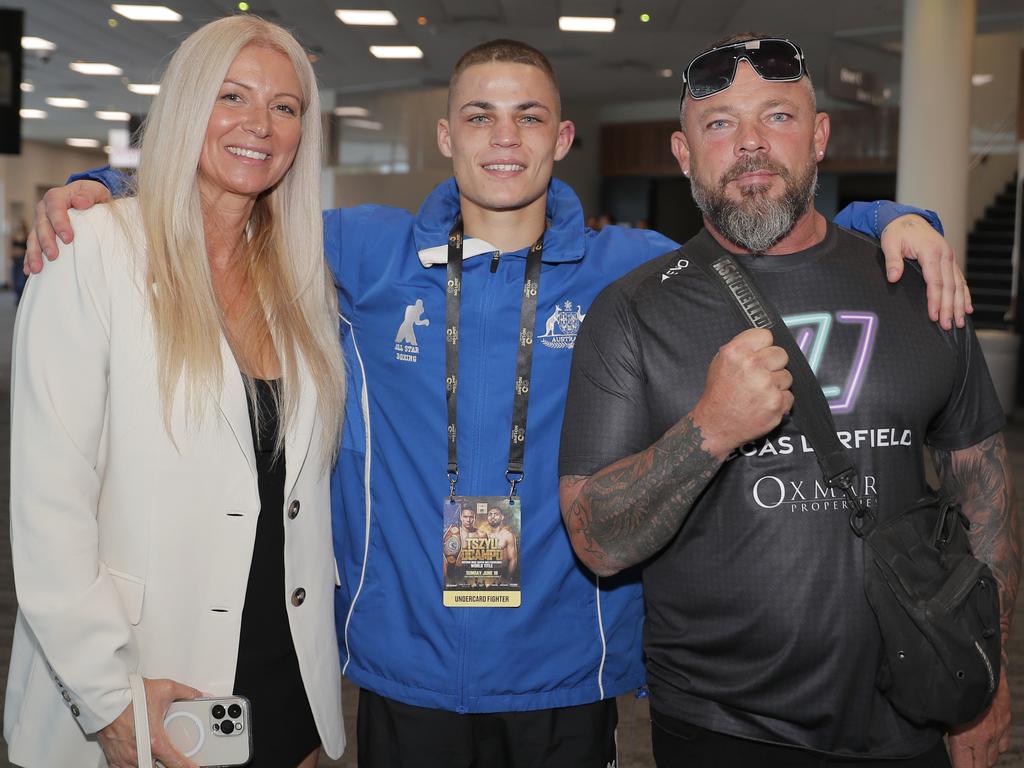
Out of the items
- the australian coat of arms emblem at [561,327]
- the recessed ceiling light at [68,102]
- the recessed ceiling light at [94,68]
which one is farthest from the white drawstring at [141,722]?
the recessed ceiling light at [68,102]

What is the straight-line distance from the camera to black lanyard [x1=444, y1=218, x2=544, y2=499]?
1.94m

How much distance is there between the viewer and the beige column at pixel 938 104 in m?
8.38

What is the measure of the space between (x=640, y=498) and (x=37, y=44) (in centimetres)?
1427

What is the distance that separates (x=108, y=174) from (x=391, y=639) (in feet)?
3.50

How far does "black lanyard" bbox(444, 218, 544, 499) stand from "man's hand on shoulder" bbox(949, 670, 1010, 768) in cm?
89

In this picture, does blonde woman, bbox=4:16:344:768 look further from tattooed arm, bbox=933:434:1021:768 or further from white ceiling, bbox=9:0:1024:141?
white ceiling, bbox=9:0:1024:141

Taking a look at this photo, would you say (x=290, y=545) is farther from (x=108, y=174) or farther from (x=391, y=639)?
(x=108, y=174)

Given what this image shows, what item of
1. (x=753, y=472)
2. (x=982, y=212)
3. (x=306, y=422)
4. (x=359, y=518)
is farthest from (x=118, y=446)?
(x=982, y=212)

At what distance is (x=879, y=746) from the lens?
5.21ft

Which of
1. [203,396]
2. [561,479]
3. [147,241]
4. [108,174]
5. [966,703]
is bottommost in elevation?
[966,703]

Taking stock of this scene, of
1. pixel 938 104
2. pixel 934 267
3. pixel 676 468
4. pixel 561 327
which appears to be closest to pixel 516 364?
pixel 561 327

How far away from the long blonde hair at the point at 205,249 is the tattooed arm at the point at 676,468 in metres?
0.55

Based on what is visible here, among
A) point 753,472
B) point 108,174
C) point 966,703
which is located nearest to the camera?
point 966,703

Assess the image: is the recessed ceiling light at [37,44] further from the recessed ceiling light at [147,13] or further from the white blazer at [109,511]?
the white blazer at [109,511]
